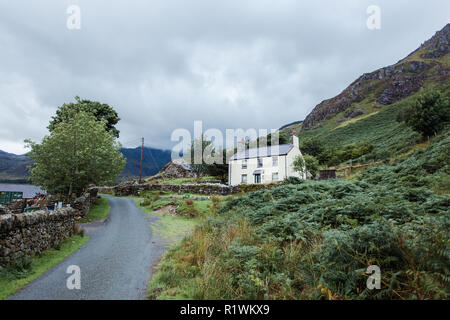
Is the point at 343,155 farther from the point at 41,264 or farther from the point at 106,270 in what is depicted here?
the point at 41,264

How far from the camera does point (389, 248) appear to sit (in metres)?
4.12

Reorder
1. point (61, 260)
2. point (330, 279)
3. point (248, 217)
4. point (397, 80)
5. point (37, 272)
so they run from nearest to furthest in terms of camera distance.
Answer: point (330, 279)
point (37, 272)
point (61, 260)
point (248, 217)
point (397, 80)

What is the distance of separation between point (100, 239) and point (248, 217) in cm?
744

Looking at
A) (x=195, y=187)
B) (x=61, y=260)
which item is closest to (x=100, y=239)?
(x=61, y=260)

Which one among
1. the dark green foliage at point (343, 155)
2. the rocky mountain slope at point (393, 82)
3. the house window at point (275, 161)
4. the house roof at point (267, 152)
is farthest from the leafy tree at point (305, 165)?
the rocky mountain slope at point (393, 82)

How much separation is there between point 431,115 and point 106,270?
43226 millimetres

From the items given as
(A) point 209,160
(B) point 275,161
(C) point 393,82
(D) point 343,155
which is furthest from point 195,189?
(C) point 393,82

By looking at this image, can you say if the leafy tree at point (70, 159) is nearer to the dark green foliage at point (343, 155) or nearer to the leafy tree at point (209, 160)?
the leafy tree at point (209, 160)

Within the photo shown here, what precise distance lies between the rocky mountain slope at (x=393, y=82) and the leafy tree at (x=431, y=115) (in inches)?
3656

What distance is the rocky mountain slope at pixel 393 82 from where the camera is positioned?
120 meters

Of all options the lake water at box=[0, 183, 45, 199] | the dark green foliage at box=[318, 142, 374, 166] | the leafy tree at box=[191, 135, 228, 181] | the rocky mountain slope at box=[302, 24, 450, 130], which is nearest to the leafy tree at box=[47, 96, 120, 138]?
the lake water at box=[0, 183, 45, 199]

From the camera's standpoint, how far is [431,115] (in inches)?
1246
